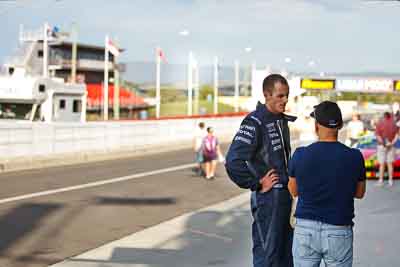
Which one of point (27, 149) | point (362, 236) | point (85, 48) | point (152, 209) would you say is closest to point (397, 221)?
point (362, 236)

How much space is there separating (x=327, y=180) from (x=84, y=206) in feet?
32.0

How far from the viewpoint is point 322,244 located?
4906mm

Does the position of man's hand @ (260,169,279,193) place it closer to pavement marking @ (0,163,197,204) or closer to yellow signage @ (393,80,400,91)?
pavement marking @ (0,163,197,204)

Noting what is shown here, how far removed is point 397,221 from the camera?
11.9 metres

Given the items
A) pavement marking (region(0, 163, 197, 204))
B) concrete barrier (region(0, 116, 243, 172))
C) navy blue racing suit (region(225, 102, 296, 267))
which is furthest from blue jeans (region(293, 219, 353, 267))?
concrete barrier (region(0, 116, 243, 172))

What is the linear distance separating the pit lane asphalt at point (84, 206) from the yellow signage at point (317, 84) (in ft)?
11.9

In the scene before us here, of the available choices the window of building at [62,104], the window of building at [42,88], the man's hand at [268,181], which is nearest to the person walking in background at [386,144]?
the man's hand at [268,181]

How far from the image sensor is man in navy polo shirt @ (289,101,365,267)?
4891 mm

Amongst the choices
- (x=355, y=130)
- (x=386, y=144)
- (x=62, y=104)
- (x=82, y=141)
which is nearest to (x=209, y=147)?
(x=386, y=144)

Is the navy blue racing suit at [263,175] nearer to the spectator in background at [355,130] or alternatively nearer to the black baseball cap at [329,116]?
the black baseball cap at [329,116]

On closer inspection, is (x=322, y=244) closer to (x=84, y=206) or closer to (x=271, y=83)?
(x=271, y=83)

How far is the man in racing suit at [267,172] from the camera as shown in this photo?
5277 mm

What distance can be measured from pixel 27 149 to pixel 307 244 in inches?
752

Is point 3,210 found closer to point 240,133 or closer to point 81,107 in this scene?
point 240,133
